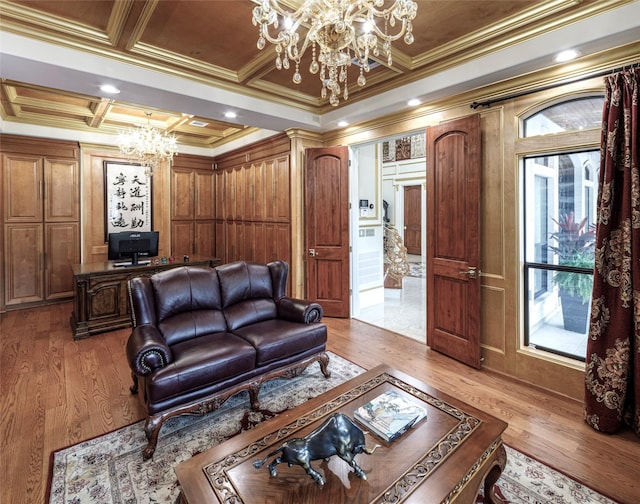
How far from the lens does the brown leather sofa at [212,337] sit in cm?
228

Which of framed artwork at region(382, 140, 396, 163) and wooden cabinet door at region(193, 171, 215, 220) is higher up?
framed artwork at region(382, 140, 396, 163)

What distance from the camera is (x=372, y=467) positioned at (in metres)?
1.43

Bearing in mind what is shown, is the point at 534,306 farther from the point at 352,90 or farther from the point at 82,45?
the point at 82,45

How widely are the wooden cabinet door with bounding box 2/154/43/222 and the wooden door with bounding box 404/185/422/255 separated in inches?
371

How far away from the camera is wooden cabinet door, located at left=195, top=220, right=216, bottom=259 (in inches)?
289

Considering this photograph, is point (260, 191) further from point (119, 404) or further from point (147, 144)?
point (119, 404)

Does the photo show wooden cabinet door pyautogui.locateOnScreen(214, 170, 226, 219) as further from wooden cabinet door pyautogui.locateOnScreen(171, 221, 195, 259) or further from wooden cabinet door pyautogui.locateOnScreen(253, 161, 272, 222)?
wooden cabinet door pyautogui.locateOnScreen(253, 161, 272, 222)

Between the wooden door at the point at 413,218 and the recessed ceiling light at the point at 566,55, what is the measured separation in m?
8.31

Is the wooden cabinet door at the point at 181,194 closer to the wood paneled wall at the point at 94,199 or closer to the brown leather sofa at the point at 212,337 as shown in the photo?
the wood paneled wall at the point at 94,199

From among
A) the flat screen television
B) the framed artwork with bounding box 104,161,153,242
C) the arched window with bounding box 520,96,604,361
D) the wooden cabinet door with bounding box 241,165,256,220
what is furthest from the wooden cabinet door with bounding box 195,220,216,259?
the arched window with bounding box 520,96,604,361

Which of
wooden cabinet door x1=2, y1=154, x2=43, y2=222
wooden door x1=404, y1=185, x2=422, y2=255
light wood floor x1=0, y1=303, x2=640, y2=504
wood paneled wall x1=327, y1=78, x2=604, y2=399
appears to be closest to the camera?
light wood floor x1=0, y1=303, x2=640, y2=504

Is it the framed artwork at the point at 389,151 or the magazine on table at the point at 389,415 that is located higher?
the framed artwork at the point at 389,151

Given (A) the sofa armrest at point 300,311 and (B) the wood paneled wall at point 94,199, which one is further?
(B) the wood paneled wall at point 94,199

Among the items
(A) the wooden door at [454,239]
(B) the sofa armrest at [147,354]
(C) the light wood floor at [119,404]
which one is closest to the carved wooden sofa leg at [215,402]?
(B) the sofa armrest at [147,354]
